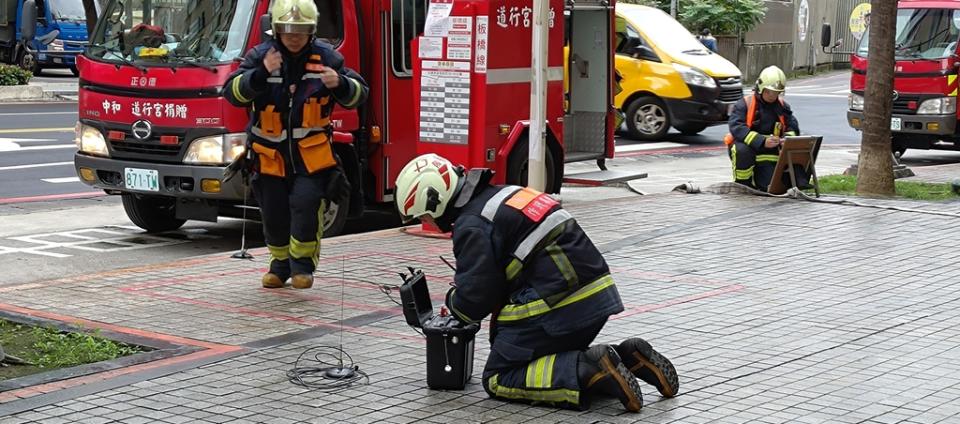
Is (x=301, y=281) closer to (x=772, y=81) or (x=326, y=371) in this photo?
(x=326, y=371)

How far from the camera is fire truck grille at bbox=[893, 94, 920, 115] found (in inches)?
745

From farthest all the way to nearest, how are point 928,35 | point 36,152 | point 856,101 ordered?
point 856,101
point 928,35
point 36,152

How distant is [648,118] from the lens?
22469 mm

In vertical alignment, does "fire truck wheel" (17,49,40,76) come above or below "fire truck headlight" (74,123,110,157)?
above

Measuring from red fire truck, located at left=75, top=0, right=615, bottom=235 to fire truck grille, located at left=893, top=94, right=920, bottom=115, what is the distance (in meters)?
8.81

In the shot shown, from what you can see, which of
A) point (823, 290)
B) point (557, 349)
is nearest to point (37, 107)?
point (823, 290)

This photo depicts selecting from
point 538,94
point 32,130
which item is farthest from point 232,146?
point 32,130

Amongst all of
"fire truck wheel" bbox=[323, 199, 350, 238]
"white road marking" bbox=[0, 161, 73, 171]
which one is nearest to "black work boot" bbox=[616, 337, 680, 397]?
"fire truck wheel" bbox=[323, 199, 350, 238]

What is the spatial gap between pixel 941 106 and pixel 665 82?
4.75m

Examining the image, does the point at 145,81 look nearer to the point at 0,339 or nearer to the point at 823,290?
the point at 0,339

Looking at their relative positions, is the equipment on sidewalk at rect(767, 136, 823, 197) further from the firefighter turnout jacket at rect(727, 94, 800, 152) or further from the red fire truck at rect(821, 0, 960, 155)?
the red fire truck at rect(821, 0, 960, 155)

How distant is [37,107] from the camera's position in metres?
25.0

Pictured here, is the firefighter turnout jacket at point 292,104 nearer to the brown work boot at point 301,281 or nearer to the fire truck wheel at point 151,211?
the brown work boot at point 301,281

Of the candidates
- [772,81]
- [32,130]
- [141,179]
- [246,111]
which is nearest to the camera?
[246,111]
